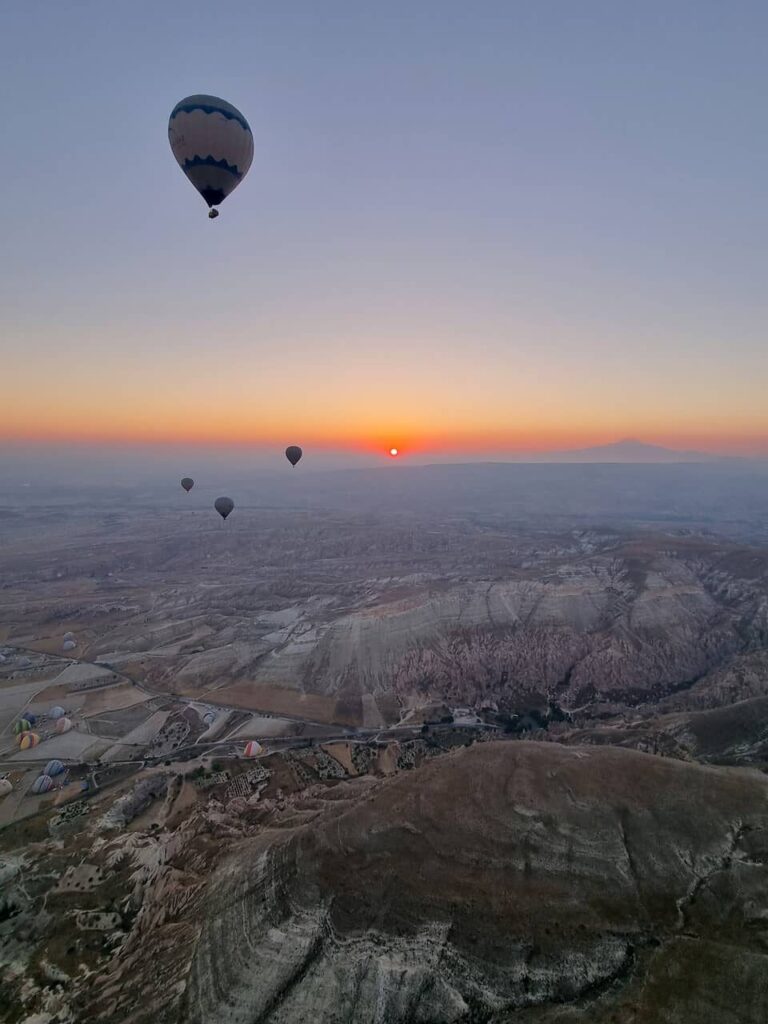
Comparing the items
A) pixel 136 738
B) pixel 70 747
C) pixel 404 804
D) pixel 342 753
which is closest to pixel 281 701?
pixel 342 753

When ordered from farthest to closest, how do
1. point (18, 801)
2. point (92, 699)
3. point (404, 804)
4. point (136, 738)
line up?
point (92, 699), point (136, 738), point (18, 801), point (404, 804)

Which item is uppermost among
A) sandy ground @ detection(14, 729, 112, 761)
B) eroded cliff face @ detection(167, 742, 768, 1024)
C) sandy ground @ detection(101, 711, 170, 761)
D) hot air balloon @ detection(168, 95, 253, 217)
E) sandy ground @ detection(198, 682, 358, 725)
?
hot air balloon @ detection(168, 95, 253, 217)

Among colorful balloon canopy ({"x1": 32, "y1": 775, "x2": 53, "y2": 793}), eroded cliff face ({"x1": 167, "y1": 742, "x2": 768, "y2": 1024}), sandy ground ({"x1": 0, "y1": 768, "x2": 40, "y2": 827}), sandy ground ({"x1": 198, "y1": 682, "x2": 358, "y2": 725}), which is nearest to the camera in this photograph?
eroded cliff face ({"x1": 167, "y1": 742, "x2": 768, "y2": 1024})

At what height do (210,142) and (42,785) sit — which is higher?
(210,142)

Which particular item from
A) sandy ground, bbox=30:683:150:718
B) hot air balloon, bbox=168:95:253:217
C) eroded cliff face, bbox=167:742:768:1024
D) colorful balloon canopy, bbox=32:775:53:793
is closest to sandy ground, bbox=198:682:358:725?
sandy ground, bbox=30:683:150:718

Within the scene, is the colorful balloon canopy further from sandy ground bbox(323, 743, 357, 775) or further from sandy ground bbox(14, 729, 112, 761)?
sandy ground bbox(323, 743, 357, 775)

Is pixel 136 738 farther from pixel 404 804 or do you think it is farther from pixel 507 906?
pixel 507 906

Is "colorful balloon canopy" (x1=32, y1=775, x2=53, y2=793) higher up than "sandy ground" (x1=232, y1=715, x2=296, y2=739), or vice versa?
"colorful balloon canopy" (x1=32, y1=775, x2=53, y2=793)

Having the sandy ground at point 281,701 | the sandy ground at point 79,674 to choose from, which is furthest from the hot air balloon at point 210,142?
the sandy ground at point 79,674
